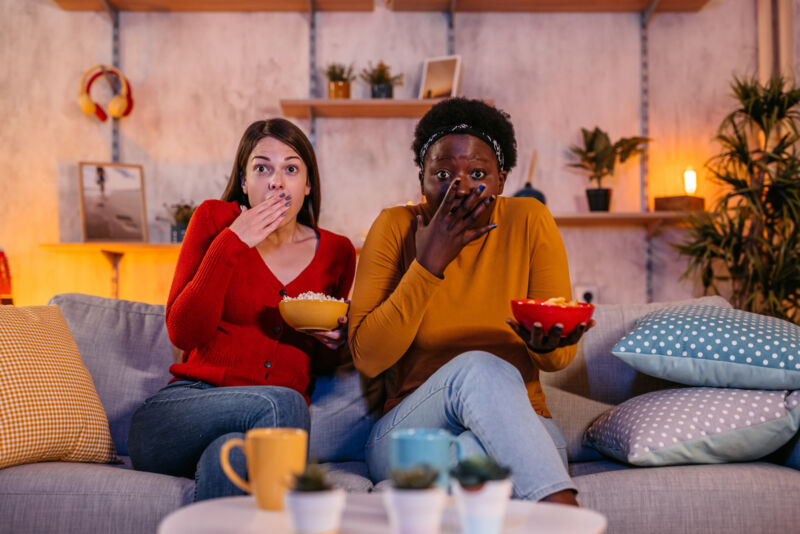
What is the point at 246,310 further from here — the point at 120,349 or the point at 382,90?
the point at 382,90

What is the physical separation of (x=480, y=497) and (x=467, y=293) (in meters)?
0.86

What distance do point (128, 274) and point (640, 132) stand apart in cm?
256

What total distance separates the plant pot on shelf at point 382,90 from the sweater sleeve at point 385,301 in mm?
1660

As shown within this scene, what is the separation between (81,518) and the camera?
4.72 ft

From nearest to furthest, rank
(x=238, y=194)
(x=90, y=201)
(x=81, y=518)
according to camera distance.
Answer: (x=81, y=518), (x=238, y=194), (x=90, y=201)

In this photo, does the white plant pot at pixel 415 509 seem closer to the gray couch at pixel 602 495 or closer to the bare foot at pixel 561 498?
the bare foot at pixel 561 498

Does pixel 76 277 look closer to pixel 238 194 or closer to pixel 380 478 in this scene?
pixel 238 194

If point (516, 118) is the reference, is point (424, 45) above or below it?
above

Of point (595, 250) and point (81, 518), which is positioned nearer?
point (81, 518)

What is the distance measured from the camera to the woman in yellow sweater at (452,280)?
1435mm

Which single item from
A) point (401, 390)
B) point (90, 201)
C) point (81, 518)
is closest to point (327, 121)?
point (90, 201)

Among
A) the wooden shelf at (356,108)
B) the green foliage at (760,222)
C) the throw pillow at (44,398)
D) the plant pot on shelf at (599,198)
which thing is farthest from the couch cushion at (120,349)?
the green foliage at (760,222)

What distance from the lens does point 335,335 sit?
1.62m

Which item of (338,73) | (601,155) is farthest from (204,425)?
(601,155)
